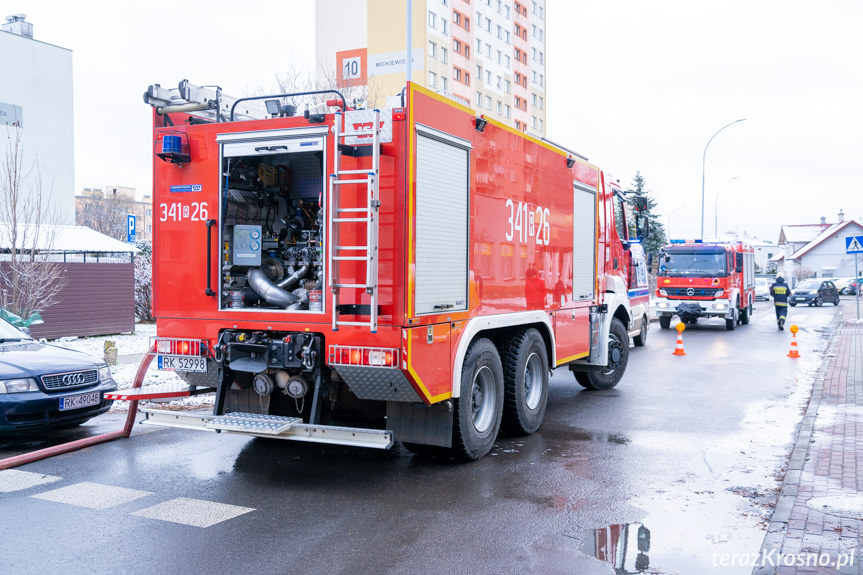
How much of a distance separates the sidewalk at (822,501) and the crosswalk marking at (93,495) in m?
4.51

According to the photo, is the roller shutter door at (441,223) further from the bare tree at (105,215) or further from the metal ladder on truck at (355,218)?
the bare tree at (105,215)

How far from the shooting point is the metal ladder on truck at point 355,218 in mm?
5594

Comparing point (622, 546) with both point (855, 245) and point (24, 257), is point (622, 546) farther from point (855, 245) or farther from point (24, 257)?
point (855, 245)

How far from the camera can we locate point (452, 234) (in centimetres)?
650

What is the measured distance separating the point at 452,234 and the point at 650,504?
107 inches

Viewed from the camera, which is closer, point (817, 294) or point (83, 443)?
point (83, 443)

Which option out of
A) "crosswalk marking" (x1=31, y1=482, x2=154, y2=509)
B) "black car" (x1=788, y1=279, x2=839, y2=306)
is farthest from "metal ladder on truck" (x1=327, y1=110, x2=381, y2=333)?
"black car" (x1=788, y1=279, x2=839, y2=306)

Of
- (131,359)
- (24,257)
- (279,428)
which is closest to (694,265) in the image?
(131,359)

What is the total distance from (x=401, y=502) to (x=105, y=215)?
79050 millimetres

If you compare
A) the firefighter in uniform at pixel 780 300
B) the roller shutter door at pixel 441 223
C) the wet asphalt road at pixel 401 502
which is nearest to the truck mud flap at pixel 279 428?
the wet asphalt road at pixel 401 502

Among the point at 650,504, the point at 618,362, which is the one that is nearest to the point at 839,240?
the point at 618,362

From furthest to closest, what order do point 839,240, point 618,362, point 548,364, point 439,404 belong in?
point 839,240, point 618,362, point 548,364, point 439,404

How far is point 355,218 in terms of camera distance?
5848 millimetres

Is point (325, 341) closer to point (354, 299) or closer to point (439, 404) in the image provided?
point (354, 299)
